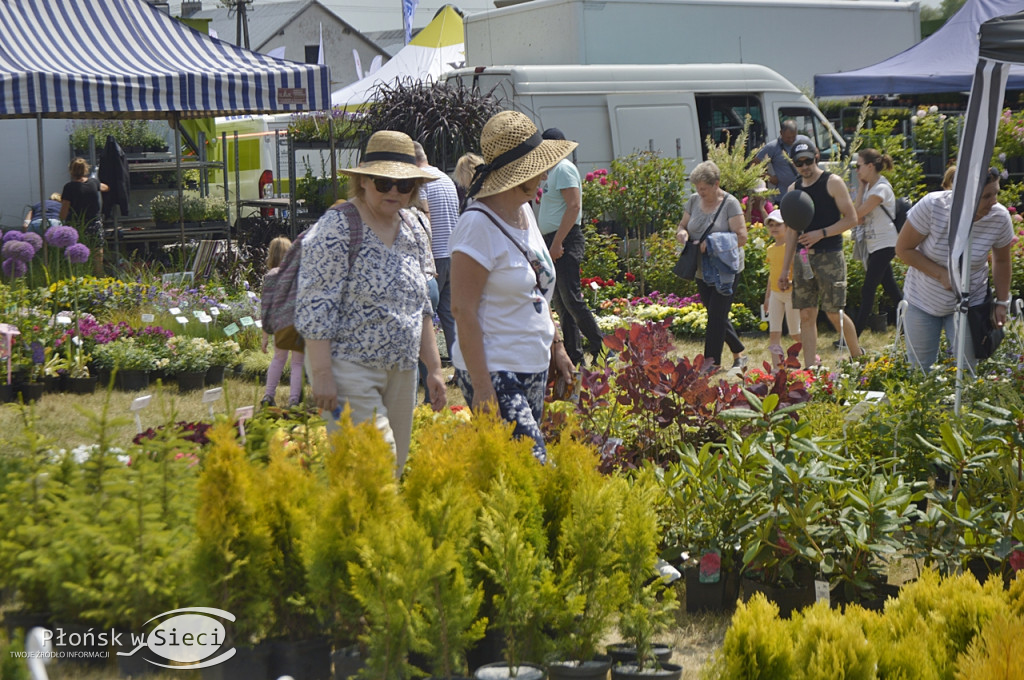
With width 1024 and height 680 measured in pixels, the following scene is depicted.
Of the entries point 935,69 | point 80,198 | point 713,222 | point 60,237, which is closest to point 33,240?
point 60,237

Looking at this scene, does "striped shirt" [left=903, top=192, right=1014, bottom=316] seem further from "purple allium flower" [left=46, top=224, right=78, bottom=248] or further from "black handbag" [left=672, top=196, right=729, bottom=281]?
"purple allium flower" [left=46, top=224, right=78, bottom=248]

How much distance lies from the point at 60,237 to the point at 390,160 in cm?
676

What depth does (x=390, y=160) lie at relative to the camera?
4027 mm

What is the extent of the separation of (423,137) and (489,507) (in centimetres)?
1041

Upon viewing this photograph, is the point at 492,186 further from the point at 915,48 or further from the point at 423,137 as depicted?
the point at 915,48

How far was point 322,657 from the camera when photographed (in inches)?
106

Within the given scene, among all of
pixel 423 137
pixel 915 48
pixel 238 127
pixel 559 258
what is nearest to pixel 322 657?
pixel 559 258

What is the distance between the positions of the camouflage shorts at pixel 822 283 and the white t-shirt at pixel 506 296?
4.25 meters

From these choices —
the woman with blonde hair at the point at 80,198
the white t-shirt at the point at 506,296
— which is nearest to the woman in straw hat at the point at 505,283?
the white t-shirt at the point at 506,296

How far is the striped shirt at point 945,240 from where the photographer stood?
569 centimetres

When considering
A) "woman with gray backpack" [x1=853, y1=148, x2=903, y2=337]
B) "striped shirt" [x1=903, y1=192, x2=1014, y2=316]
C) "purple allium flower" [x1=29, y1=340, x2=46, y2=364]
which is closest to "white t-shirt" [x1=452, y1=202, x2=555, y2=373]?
"striped shirt" [x1=903, y1=192, x2=1014, y2=316]

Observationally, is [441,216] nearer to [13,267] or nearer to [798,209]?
[798,209]

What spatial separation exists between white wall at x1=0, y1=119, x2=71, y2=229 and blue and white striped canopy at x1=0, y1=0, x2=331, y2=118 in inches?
316

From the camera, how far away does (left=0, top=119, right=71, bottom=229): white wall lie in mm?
18141
